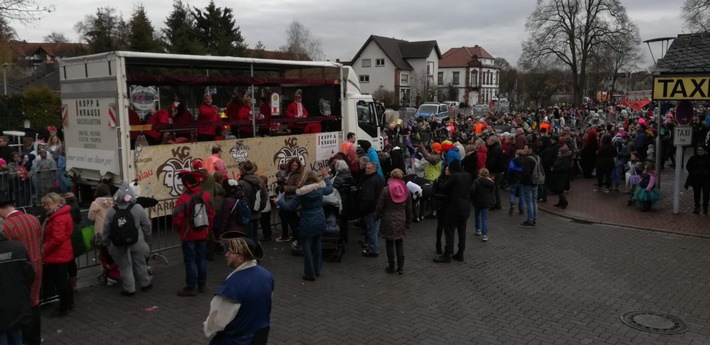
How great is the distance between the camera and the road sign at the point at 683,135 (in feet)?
42.4

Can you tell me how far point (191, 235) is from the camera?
7234 mm

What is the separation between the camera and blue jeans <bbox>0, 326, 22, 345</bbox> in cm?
458

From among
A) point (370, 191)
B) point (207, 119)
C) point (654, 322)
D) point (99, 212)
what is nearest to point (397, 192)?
point (370, 191)

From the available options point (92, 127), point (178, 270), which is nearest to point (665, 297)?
point (178, 270)

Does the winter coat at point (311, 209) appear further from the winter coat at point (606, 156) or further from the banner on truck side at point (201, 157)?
the winter coat at point (606, 156)

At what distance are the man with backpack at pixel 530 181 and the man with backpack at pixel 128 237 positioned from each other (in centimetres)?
810

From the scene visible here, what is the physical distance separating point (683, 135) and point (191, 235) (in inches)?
464

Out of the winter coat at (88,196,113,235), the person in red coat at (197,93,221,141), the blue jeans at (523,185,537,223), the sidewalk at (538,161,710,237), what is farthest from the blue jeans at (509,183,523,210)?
the winter coat at (88,196,113,235)

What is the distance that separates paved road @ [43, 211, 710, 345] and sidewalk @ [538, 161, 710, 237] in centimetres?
160

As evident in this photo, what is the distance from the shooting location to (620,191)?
54.6 feet

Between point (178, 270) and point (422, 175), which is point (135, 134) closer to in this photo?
point (178, 270)

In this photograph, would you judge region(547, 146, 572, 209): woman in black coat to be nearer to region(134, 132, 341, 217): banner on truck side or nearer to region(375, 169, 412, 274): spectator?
region(134, 132, 341, 217): banner on truck side

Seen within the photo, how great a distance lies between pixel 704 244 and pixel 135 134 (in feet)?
37.8

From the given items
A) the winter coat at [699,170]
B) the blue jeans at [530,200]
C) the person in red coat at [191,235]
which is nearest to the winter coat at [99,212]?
the person in red coat at [191,235]
